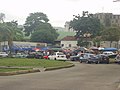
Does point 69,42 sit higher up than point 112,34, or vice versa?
point 112,34

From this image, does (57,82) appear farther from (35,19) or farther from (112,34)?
(35,19)

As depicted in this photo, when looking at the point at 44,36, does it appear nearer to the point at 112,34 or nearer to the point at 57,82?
the point at 112,34

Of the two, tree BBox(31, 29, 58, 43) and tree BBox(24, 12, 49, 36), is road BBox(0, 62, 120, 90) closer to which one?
tree BBox(31, 29, 58, 43)

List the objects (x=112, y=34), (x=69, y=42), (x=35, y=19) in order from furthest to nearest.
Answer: (x=35, y=19)
(x=69, y=42)
(x=112, y=34)

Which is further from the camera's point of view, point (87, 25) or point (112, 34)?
point (87, 25)

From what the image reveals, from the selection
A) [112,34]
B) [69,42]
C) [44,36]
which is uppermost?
[44,36]

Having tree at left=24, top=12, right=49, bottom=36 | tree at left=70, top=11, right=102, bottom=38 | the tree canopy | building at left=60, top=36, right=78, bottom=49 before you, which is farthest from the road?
tree at left=24, top=12, right=49, bottom=36

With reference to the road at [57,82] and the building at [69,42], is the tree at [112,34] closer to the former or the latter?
the building at [69,42]

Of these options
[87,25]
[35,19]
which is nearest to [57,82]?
[87,25]


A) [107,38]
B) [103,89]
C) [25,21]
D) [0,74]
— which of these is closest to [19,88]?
[103,89]

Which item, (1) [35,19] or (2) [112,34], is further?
(1) [35,19]

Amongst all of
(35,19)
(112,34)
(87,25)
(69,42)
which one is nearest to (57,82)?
(112,34)

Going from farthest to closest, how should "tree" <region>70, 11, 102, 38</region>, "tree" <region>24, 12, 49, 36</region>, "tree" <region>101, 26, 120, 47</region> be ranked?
"tree" <region>24, 12, 49, 36</region> → "tree" <region>70, 11, 102, 38</region> → "tree" <region>101, 26, 120, 47</region>

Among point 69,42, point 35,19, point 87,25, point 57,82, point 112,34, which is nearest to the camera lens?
point 57,82
